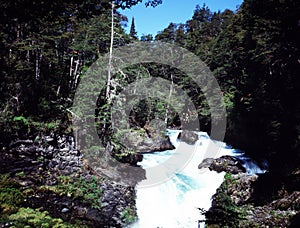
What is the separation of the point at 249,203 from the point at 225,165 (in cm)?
452

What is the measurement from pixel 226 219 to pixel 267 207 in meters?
5.32

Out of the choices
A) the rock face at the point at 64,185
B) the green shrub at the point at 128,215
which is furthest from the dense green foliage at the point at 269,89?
the rock face at the point at 64,185

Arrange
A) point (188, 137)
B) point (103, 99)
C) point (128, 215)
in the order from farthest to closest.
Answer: point (188, 137)
point (103, 99)
point (128, 215)

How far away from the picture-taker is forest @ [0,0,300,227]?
8.95 metres

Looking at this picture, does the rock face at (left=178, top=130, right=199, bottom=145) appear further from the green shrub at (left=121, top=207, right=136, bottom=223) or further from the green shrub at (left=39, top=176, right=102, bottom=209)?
Result: the green shrub at (left=121, top=207, right=136, bottom=223)

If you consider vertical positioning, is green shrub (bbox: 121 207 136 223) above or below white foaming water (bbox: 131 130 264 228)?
below

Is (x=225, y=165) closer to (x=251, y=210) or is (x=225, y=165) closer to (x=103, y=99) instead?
(x=251, y=210)

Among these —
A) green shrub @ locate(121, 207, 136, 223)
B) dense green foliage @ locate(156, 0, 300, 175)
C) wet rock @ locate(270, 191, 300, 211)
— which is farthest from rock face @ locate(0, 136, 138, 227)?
dense green foliage @ locate(156, 0, 300, 175)

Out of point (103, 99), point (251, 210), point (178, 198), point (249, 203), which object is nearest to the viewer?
point (251, 210)

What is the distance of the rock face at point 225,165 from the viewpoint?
1504 cm

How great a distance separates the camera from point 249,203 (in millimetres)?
10891

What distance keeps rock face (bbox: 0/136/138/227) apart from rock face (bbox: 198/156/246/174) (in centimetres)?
608

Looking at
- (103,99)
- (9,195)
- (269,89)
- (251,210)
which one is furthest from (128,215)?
(269,89)

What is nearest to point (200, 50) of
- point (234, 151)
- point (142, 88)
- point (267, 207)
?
point (142, 88)
